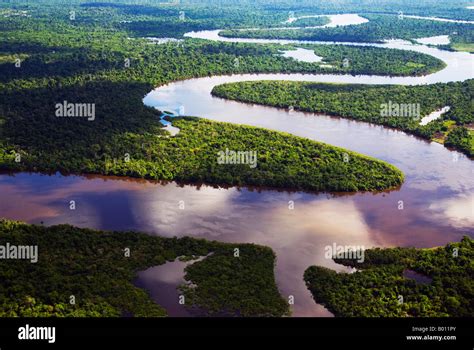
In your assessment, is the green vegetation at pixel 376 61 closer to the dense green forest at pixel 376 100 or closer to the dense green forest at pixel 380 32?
the dense green forest at pixel 376 100

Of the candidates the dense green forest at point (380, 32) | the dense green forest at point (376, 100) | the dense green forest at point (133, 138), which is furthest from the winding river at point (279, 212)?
the dense green forest at point (380, 32)

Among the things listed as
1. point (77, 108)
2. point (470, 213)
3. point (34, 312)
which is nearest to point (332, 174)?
point (470, 213)

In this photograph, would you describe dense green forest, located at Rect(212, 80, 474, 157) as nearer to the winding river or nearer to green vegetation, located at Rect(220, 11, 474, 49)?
the winding river

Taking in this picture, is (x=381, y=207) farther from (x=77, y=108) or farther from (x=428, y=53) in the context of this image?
(x=428, y=53)

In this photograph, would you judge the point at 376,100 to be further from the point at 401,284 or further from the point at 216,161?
the point at 401,284

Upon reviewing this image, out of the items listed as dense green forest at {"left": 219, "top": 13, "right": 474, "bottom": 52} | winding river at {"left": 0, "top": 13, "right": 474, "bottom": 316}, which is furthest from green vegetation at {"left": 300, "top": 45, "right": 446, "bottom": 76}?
winding river at {"left": 0, "top": 13, "right": 474, "bottom": 316}

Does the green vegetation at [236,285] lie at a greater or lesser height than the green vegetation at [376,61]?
lesser
